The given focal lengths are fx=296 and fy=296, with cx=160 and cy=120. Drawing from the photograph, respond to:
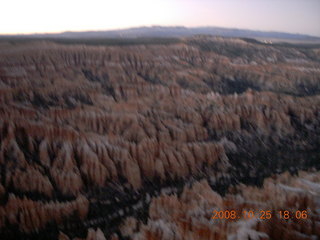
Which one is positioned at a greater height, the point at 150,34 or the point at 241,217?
the point at 150,34

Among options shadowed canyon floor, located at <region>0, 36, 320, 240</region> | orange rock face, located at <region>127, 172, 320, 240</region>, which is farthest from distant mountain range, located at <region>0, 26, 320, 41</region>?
orange rock face, located at <region>127, 172, 320, 240</region>

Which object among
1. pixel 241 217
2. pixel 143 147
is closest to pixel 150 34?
pixel 143 147

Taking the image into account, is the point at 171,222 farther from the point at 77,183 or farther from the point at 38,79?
the point at 38,79

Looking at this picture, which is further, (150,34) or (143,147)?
(150,34)

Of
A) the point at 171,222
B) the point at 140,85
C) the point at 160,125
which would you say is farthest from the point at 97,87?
the point at 171,222
